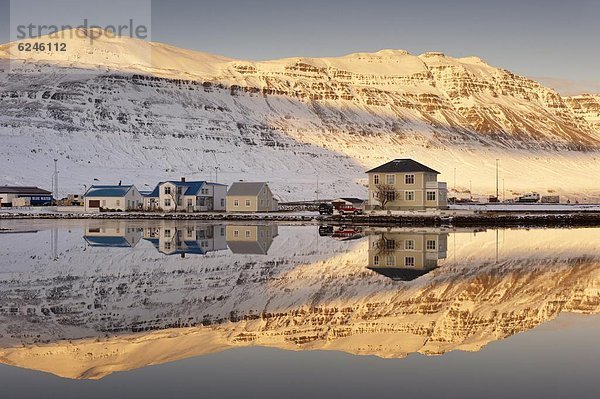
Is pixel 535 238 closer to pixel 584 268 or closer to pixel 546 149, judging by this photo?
pixel 584 268

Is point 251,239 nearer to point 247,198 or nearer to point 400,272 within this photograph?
point 400,272

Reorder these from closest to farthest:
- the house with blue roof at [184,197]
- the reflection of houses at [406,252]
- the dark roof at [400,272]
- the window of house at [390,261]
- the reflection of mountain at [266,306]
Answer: the reflection of mountain at [266,306]
the dark roof at [400,272]
the reflection of houses at [406,252]
the window of house at [390,261]
the house with blue roof at [184,197]

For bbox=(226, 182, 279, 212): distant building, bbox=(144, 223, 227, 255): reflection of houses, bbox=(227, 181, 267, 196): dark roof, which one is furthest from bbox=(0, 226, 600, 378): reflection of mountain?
bbox=(227, 181, 267, 196): dark roof

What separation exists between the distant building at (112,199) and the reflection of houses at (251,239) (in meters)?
30.4

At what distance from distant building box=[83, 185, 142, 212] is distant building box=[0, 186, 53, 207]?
34.6ft

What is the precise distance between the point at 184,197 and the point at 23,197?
2070 cm

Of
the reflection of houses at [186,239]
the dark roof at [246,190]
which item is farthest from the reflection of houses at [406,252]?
the dark roof at [246,190]

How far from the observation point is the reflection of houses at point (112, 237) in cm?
3578

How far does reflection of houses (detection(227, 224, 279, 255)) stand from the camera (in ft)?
108

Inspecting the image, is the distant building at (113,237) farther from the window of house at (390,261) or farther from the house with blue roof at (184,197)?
the house with blue roof at (184,197)

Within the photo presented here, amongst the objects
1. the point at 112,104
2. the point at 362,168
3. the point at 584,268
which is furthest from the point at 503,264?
the point at 112,104

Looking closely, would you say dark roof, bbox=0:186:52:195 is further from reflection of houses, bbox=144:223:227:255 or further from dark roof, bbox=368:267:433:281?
dark roof, bbox=368:267:433:281

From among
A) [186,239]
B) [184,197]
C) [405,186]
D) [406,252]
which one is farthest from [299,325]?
[184,197]

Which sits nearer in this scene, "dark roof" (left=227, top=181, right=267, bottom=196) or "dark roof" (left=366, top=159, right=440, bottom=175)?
"dark roof" (left=366, top=159, right=440, bottom=175)
